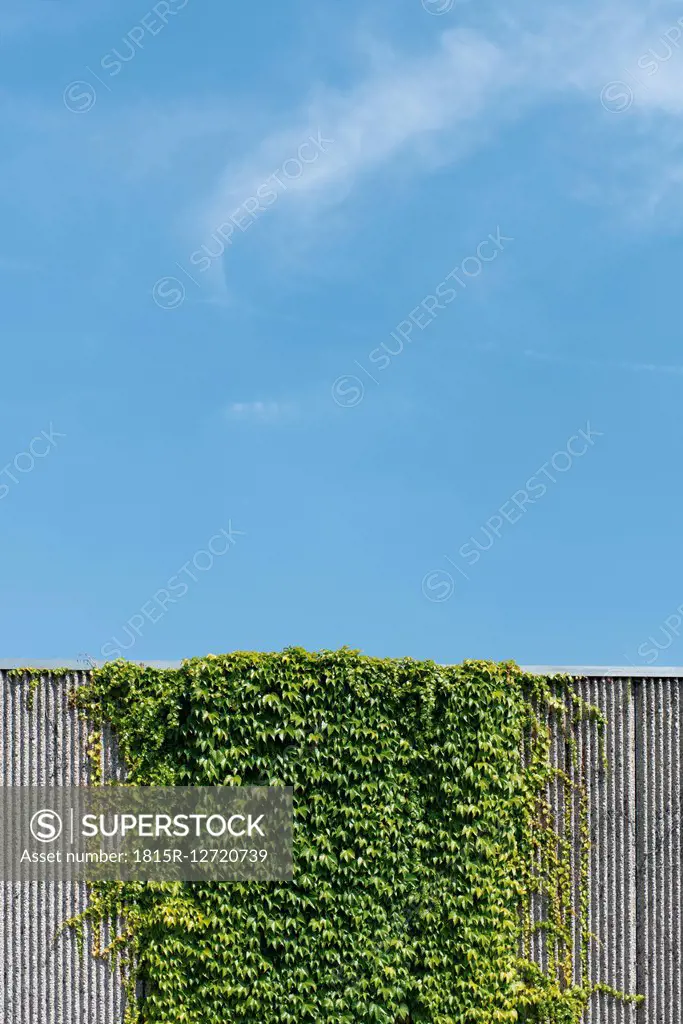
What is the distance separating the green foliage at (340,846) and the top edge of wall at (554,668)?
0.65ft

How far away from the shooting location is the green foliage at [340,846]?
833cm

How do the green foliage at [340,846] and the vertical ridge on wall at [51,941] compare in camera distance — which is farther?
the vertical ridge on wall at [51,941]

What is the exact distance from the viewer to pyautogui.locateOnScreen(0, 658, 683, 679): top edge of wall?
28.8ft

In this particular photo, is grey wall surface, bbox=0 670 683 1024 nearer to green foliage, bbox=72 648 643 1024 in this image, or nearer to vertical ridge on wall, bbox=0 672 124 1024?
vertical ridge on wall, bbox=0 672 124 1024

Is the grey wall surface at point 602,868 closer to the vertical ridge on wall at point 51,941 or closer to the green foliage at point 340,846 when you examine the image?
the vertical ridge on wall at point 51,941

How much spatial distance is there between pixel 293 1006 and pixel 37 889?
2488mm

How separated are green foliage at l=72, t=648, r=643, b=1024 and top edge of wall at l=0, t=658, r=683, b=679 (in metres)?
0.20

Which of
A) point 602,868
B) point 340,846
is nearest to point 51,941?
point 340,846

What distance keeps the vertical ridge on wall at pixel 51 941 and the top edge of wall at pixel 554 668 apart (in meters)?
0.14

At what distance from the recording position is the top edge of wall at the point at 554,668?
8766 millimetres

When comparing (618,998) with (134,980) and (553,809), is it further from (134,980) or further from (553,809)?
(134,980)

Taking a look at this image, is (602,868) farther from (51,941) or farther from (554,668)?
(51,941)

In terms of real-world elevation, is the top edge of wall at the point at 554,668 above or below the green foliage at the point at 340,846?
above

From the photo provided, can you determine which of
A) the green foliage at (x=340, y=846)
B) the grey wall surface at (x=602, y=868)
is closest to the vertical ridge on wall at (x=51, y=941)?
the grey wall surface at (x=602, y=868)
